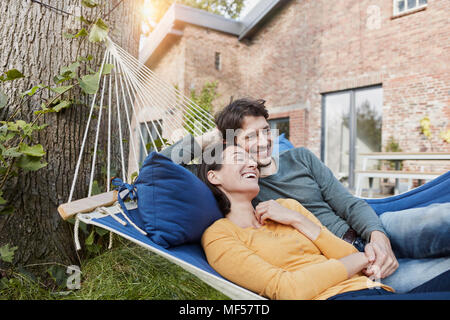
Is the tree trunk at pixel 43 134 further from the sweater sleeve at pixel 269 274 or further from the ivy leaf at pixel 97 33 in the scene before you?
the sweater sleeve at pixel 269 274

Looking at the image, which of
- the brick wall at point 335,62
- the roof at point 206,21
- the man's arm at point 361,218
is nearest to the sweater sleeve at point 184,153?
the man's arm at point 361,218

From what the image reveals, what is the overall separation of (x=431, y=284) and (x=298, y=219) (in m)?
0.50

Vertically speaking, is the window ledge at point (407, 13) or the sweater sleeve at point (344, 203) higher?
the window ledge at point (407, 13)

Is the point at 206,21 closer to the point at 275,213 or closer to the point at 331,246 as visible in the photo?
the point at 275,213

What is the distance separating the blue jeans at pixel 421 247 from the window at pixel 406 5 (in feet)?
16.4

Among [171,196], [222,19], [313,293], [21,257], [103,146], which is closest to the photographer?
[313,293]

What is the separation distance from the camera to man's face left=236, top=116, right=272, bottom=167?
5.09ft

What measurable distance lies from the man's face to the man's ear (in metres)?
0.20

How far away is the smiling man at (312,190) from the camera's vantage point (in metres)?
1.29

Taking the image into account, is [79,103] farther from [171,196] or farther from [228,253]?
[228,253]

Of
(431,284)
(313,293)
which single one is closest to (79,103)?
(313,293)

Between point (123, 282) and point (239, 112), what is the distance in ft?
3.18

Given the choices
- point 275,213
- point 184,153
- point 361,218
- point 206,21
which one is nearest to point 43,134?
point 184,153
